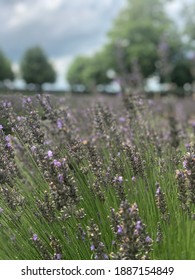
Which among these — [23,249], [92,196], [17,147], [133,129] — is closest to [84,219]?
[92,196]

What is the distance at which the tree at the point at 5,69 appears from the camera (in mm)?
47094

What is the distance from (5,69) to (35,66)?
3343 millimetres

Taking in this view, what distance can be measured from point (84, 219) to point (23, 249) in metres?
0.37

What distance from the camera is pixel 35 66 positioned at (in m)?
47.0

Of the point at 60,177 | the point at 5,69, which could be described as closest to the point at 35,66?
the point at 5,69

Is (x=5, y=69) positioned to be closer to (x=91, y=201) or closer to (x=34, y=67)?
(x=34, y=67)

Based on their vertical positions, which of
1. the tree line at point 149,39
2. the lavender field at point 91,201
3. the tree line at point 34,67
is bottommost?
the lavender field at point 91,201

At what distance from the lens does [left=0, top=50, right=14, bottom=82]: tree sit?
4709cm

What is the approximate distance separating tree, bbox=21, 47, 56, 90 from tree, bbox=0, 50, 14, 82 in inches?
69.9

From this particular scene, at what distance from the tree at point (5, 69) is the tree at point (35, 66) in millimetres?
1776

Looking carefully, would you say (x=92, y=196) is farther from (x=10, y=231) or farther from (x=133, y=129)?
(x=133, y=129)

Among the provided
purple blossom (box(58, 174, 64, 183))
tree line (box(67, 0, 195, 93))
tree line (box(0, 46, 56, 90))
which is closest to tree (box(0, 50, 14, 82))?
tree line (box(0, 46, 56, 90))

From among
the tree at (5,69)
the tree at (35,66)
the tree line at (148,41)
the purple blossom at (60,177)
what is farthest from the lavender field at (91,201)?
the tree at (5,69)

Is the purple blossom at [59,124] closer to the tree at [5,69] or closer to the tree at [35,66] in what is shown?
the tree at [35,66]
